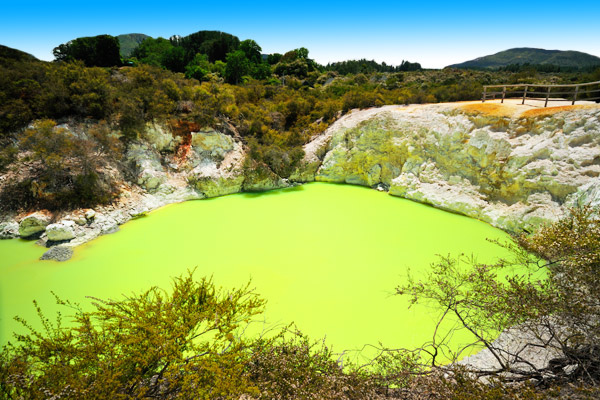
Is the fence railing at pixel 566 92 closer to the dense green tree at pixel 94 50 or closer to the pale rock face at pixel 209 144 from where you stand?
the pale rock face at pixel 209 144

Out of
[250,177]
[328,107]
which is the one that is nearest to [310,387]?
[250,177]

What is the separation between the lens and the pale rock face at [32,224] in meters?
9.41

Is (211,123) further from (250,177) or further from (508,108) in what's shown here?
(508,108)

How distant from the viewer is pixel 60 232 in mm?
9188

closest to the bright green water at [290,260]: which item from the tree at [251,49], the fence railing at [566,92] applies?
the fence railing at [566,92]

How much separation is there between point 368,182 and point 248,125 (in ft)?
25.1

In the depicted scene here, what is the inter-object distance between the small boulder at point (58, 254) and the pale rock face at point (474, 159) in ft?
39.0

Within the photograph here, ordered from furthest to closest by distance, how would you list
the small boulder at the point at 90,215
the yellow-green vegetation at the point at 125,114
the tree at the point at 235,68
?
the tree at the point at 235,68 → the yellow-green vegetation at the point at 125,114 → the small boulder at the point at 90,215

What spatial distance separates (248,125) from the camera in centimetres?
1702

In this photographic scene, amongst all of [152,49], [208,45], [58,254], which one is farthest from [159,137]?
[208,45]

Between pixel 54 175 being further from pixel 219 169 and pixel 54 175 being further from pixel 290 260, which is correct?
pixel 290 260

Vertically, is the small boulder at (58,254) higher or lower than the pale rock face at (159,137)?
lower

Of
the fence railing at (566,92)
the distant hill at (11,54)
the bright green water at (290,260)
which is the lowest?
the bright green water at (290,260)

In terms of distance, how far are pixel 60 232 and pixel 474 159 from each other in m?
15.6
